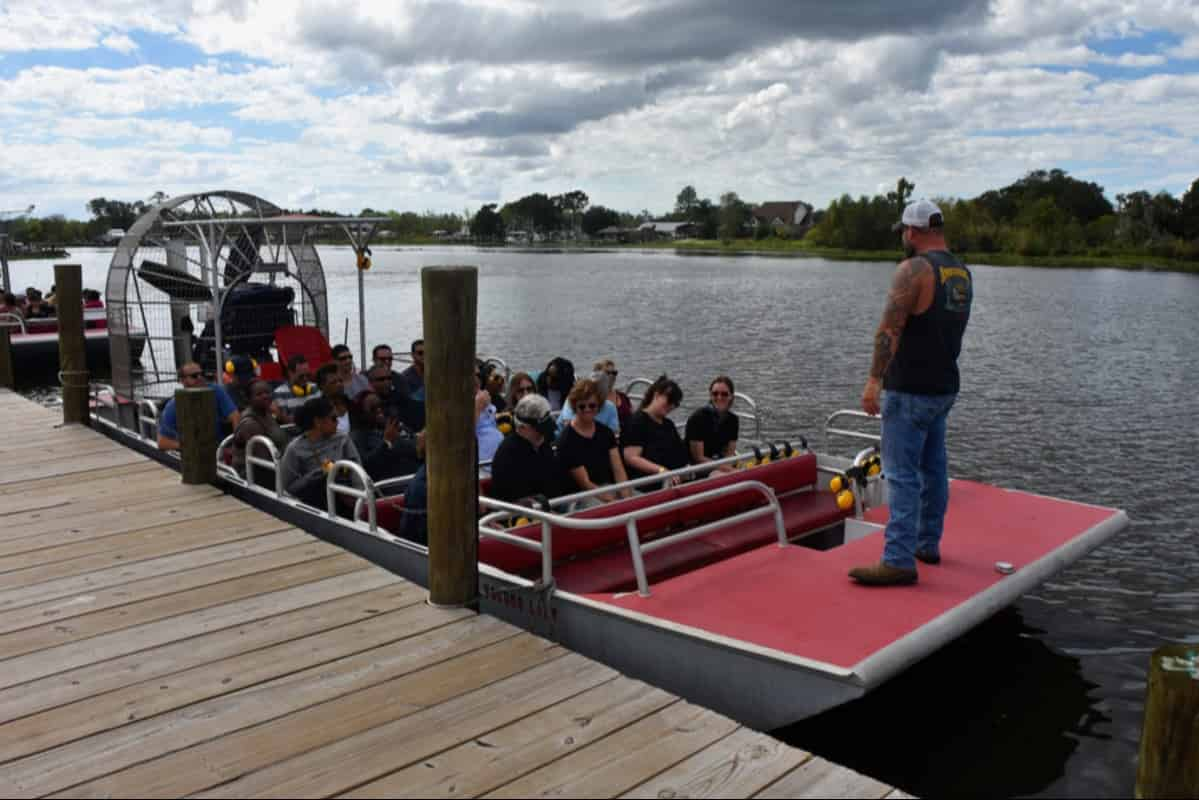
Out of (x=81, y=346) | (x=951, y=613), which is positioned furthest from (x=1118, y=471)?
(x=81, y=346)

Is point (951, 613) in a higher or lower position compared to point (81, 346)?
lower

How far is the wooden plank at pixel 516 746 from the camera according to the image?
335cm

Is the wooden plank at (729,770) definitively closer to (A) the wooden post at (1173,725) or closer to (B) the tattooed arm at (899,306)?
(A) the wooden post at (1173,725)

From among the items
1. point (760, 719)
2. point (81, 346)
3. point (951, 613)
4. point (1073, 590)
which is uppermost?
point (81, 346)

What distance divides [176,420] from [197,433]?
112cm

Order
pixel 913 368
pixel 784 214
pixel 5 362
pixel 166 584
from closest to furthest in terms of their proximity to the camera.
Result: pixel 913 368 → pixel 166 584 → pixel 5 362 → pixel 784 214

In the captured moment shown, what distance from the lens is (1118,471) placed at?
13812mm

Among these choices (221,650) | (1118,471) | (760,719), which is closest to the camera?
(760,719)

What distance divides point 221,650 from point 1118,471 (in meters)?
13.6

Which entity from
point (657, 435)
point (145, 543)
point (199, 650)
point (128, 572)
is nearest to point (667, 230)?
point (657, 435)

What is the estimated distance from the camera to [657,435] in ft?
25.3

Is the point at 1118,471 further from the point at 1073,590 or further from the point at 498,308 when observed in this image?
the point at 498,308

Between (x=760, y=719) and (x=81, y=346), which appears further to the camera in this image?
(x=81, y=346)

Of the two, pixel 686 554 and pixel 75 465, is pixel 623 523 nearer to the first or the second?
pixel 686 554
